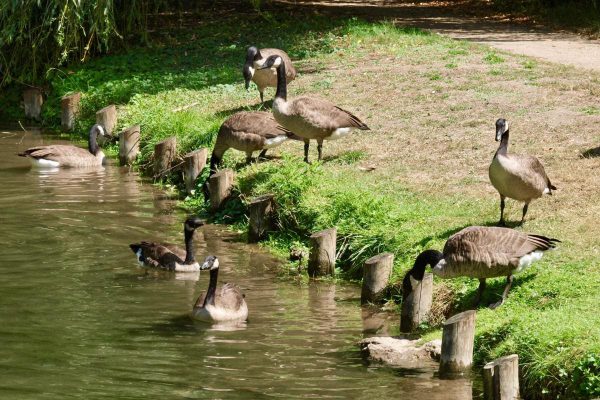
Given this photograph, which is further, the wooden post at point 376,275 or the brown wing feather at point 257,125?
the brown wing feather at point 257,125

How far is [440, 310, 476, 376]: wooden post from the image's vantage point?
9.90 metres

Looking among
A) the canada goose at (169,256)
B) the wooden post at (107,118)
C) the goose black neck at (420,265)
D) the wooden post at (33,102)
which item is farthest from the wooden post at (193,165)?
the wooden post at (33,102)

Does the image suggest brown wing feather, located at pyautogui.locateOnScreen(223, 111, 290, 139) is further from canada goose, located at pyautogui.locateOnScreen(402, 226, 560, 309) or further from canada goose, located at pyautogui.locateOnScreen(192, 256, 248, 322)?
canada goose, located at pyautogui.locateOnScreen(402, 226, 560, 309)

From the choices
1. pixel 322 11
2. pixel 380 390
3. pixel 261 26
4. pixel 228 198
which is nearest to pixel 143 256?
pixel 228 198

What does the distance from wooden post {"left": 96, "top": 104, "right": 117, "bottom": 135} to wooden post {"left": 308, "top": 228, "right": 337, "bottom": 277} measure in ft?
31.0

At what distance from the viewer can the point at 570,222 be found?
44.0 ft

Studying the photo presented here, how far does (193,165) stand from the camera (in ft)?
59.4

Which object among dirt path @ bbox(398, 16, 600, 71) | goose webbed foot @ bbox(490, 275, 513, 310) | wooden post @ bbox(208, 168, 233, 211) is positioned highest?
dirt path @ bbox(398, 16, 600, 71)

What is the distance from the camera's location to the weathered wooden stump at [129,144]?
20.5 m

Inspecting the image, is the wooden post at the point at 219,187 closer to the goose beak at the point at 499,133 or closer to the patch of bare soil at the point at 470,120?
the patch of bare soil at the point at 470,120

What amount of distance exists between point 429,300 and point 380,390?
6.54 ft

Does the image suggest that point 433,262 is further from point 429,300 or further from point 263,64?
point 263,64

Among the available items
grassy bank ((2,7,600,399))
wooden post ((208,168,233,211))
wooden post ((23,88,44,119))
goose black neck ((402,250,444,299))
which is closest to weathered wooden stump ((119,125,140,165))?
grassy bank ((2,7,600,399))

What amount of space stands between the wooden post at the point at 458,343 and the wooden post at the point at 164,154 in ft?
32.2
